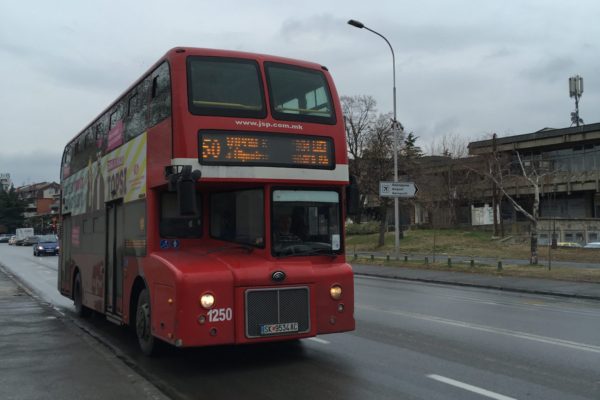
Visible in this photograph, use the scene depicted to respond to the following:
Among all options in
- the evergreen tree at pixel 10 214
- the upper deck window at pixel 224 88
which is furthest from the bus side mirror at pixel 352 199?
the evergreen tree at pixel 10 214

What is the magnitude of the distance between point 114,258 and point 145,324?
2027mm

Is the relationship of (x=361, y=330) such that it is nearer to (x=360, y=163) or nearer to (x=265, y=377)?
(x=265, y=377)

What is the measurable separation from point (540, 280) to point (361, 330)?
1241 centimetres

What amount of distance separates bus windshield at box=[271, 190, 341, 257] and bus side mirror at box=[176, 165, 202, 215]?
1115mm

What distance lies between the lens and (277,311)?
7.07 metres

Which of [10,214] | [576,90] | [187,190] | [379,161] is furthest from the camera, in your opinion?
[10,214]

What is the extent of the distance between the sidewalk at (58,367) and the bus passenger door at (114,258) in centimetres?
69

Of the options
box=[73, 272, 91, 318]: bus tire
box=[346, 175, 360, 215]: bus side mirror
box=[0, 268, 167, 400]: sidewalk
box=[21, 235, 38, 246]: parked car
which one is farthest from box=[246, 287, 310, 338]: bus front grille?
box=[21, 235, 38, 246]: parked car

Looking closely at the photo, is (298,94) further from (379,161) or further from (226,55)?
(379,161)

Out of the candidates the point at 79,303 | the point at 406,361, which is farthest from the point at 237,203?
the point at 79,303

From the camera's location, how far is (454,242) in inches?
1644

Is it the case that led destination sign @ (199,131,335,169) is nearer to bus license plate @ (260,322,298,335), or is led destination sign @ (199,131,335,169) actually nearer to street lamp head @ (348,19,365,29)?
bus license plate @ (260,322,298,335)

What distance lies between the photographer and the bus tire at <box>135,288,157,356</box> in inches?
311

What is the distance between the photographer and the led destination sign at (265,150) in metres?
7.34
